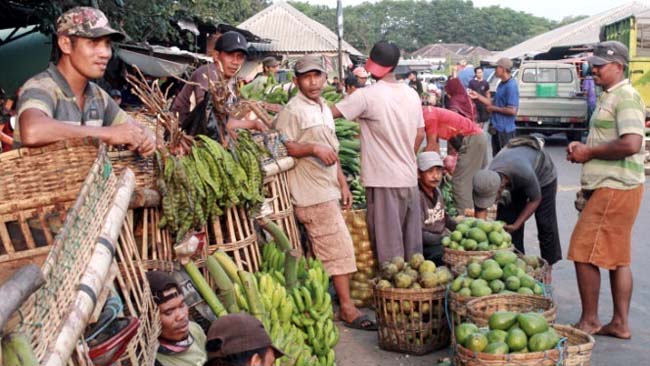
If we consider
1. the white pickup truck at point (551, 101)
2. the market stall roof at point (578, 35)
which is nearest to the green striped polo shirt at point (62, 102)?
the white pickup truck at point (551, 101)

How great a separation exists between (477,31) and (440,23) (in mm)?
8756

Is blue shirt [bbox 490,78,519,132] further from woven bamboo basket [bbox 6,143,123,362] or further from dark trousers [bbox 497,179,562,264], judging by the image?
woven bamboo basket [bbox 6,143,123,362]

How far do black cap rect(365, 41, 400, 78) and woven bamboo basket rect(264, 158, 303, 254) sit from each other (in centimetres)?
110

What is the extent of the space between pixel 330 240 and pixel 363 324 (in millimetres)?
710

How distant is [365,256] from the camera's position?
7.00 metres

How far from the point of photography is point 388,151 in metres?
6.61

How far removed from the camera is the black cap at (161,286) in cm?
376

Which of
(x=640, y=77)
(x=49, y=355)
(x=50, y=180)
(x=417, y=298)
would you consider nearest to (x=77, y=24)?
(x=50, y=180)

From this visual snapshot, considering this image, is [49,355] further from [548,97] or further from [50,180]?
[548,97]

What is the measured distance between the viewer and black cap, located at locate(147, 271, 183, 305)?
3.76 metres

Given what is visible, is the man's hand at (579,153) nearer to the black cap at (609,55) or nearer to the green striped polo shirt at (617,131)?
the green striped polo shirt at (617,131)

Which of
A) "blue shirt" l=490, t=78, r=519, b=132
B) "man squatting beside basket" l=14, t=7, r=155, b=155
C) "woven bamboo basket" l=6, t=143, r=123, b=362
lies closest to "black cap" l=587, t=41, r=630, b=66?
"man squatting beside basket" l=14, t=7, r=155, b=155

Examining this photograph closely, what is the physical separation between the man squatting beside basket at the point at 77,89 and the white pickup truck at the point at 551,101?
1777 cm

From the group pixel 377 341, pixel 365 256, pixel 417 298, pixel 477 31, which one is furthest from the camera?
pixel 477 31
